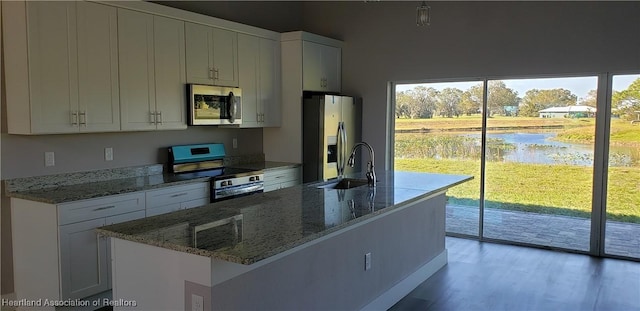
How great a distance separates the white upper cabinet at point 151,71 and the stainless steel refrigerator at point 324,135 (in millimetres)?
1530

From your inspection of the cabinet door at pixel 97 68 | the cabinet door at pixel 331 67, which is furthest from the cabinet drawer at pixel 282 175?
the cabinet door at pixel 97 68

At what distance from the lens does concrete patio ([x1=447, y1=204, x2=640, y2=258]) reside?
5023 millimetres

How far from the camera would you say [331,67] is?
6246mm

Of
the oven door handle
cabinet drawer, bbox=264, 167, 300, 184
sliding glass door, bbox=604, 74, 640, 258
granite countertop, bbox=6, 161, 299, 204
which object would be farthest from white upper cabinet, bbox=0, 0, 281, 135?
sliding glass door, bbox=604, 74, 640, 258

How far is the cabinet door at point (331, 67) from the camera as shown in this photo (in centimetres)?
611

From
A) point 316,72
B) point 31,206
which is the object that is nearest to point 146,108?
point 31,206

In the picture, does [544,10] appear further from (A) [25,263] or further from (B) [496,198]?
(A) [25,263]

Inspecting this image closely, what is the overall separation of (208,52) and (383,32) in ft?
7.38

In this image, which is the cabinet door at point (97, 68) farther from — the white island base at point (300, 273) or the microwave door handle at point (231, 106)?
the white island base at point (300, 273)

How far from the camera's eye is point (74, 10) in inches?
148

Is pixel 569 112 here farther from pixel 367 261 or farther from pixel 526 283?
pixel 367 261

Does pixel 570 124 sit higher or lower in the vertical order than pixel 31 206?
higher

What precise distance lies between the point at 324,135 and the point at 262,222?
3246mm

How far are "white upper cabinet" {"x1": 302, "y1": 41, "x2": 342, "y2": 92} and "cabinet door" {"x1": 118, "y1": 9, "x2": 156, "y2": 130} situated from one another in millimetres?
1915
